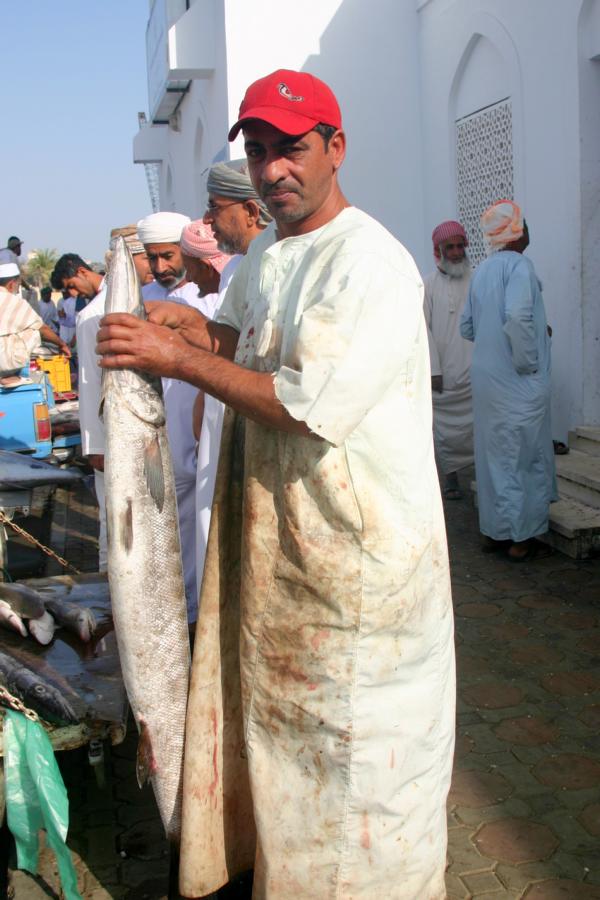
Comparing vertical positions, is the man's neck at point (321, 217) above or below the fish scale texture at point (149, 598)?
above

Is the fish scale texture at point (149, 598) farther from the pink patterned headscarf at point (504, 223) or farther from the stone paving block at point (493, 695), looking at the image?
the pink patterned headscarf at point (504, 223)

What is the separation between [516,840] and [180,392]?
95.5 inches

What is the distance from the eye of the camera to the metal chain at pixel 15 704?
272cm

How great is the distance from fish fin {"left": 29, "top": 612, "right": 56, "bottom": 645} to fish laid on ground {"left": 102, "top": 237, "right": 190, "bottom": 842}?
3.78ft

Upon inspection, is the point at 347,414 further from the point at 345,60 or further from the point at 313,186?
the point at 345,60

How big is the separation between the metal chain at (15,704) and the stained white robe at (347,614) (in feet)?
2.57

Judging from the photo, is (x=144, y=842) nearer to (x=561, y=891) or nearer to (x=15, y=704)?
(x=15, y=704)

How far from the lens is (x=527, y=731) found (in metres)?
4.07

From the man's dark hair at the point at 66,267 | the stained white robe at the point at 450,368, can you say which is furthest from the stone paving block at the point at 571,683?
the man's dark hair at the point at 66,267

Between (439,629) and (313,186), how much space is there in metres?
1.12

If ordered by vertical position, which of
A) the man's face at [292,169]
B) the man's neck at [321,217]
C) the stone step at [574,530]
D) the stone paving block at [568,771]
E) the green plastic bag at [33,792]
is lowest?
the stone paving block at [568,771]

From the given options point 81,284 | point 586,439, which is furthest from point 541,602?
point 81,284

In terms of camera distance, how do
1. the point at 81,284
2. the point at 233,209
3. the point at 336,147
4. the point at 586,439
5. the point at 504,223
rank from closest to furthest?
the point at 336,147 < the point at 233,209 < the point at 504,223 < the point at 586,439 < the point at 81,284

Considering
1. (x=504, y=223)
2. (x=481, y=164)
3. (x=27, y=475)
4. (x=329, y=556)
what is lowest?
(x=27, y=475)
